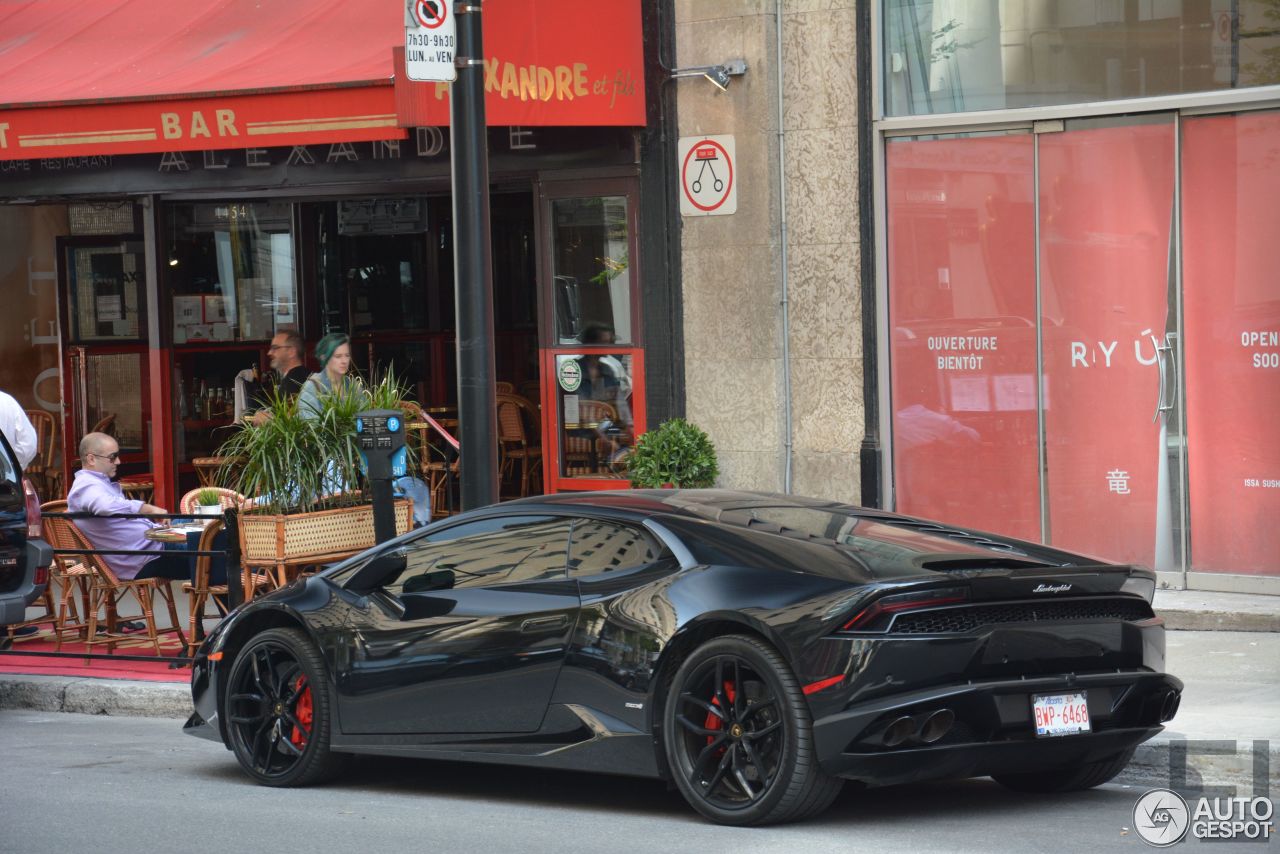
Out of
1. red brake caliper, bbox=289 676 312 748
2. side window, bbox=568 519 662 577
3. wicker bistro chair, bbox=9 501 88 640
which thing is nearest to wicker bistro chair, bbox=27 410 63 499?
wicker bistro chair, bbox=9 501 88 640

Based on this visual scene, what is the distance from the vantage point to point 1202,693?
9055 millimetres

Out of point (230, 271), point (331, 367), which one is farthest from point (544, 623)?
point (230, 271)

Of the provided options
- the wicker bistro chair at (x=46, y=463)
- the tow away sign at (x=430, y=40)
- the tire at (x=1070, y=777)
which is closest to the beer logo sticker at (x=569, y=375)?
the tow away sign at (x=430, y=40)

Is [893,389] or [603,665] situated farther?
[893,389]

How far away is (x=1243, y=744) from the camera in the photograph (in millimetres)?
7715

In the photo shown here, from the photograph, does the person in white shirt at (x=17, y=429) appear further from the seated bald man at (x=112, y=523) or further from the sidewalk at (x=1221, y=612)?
the sidewalk at (x=1221, y=612)

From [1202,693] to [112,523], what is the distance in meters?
6.50

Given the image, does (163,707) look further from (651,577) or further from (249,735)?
(651,577)

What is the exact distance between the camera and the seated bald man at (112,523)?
10.9m

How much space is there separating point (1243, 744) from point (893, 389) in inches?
216

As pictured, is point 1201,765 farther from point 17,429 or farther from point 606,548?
point 17,429

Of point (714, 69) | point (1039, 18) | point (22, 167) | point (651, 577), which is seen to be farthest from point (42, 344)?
point (651, 577)

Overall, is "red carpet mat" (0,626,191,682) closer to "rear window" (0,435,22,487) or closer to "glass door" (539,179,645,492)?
"rear window" (0,435,22,487)

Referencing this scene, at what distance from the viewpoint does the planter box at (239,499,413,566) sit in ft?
33.7
